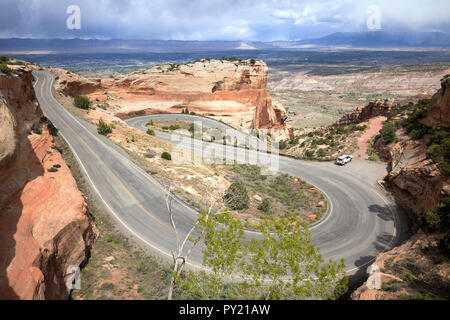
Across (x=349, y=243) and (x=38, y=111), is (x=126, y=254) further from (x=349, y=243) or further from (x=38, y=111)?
(x=38, y=111)

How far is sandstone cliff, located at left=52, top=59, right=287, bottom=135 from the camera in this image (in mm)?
59344

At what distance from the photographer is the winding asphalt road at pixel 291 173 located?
64.7 feet

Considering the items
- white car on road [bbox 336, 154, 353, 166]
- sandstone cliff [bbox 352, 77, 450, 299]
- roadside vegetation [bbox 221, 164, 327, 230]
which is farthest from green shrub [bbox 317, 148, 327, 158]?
roadside vegetation [bbox 221, 164, 327, 230]

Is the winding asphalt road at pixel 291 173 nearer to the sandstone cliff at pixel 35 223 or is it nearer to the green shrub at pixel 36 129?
the sandstone cliff at pixel 35 223

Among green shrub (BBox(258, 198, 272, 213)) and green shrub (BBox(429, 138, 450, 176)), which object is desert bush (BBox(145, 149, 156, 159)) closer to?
green shrub (BBox(258, 198, 272, 213))

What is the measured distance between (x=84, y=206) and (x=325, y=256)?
18.7 metres

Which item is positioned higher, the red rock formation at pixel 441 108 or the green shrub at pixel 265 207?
the red rock formation at pixel 441 108

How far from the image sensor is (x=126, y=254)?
57.0 feet

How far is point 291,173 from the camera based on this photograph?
3453 cm

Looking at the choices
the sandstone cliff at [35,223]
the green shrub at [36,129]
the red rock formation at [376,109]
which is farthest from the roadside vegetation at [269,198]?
the red rock formation at [376,109]

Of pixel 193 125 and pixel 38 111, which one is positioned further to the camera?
pixel 193 125

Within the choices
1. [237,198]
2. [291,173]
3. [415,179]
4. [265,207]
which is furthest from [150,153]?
[415,179]

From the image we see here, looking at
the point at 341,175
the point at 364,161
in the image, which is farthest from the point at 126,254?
the point at 364,161

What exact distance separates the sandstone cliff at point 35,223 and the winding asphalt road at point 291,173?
4803 millimetres
